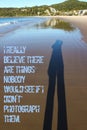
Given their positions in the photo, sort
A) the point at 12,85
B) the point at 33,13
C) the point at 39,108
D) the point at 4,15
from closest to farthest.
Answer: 1. the point at 39,108
2. the point at 12,85
3. the point at 4,15
4. the point at 33,13

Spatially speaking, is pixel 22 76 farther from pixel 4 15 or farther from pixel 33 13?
pixel 33 13

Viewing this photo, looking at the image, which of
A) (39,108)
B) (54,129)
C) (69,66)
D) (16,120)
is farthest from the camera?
(69,66)

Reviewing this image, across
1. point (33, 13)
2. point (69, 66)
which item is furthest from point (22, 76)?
point (33, 13)

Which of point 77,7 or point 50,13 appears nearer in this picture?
point 50,13

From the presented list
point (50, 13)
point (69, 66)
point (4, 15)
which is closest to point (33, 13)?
point (50, 13)

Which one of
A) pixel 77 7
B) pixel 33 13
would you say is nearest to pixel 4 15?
pixel 33 13

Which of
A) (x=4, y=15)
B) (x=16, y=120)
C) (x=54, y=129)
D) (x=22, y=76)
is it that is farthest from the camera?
(x=4, y=15)

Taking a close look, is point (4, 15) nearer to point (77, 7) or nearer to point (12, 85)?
point (77, 7)

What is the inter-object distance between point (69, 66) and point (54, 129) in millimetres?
4798

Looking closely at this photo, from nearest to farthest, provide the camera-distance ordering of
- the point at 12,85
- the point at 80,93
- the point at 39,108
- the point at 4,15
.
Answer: the point at 39,108 → the point at 80,93 → the point at 12,85 → the point at 4,15

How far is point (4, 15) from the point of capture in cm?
16175

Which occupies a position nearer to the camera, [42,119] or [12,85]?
[42,119]

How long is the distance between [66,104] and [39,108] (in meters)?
0.62

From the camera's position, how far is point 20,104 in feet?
19.4
